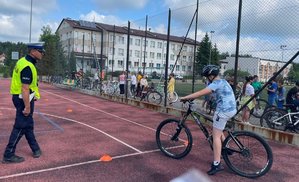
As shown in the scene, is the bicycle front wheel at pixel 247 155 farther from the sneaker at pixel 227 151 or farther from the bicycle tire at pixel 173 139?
the bicycle tire at pixel 173 139

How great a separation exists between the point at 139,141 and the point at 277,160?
2.97m

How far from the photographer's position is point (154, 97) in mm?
14695

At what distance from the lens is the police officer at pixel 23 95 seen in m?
5.11

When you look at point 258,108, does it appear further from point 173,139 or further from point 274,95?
point 173,139

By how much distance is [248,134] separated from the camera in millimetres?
5090

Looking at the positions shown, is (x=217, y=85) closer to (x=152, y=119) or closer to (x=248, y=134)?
(x=248, y=134)

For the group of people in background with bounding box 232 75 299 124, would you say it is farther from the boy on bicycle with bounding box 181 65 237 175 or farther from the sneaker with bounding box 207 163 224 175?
the sneaker with bounding box 207 163 224 175

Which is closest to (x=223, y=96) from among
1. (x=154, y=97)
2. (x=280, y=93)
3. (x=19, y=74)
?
(x=19, y=74)

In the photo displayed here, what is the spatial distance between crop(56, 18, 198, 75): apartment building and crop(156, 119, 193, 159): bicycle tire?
6.35 metres

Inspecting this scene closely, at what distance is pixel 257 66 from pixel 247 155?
549 centimetres

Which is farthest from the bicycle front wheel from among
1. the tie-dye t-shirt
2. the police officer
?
the police officer

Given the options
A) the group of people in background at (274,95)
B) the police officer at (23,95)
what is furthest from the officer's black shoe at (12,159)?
the group of people in background at (274,95)

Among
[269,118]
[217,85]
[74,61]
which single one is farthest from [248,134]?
[74,61]

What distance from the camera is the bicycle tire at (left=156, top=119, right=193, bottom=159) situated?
231 inches
